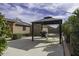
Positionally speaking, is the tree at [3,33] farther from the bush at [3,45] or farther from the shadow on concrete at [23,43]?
the shadow on concrete at [23,43]

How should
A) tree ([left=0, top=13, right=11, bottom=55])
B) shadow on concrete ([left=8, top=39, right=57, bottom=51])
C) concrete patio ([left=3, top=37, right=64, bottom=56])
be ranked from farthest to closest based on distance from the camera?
shadow on concrete ([left=8, top=39, right=57, bottom=51]), concrete patio ([left=3, top=37, right=64, bottom=56]), tree ([left=0, top=13, right=11, bottom=55])

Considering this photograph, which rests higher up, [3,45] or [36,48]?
[3,45]

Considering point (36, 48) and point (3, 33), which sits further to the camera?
point (36, 48)

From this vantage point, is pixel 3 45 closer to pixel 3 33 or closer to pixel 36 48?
pixel 3 33

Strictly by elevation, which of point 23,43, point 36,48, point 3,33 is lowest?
point 36,48

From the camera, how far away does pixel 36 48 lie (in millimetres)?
6109

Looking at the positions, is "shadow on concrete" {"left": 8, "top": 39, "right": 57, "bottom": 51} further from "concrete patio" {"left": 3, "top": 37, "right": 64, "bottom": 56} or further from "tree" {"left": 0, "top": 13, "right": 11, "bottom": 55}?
"tree" {"left": 0, "top": 13, "right": 11, "bottom": 55}

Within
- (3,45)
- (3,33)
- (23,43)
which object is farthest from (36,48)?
(3,33)

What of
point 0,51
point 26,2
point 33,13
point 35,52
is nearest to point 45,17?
point 33,13

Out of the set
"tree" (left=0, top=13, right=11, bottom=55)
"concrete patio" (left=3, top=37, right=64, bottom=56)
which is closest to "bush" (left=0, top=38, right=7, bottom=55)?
"tree" (left=0, top=13, right=11, bottom=55)

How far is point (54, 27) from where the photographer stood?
5.81 meters

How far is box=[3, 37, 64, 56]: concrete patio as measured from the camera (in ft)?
18.3

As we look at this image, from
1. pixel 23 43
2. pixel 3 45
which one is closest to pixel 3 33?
pixel 3 45

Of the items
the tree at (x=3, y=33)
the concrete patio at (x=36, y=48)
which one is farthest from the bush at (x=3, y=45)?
the concrete patio at (x=36, y=48)
